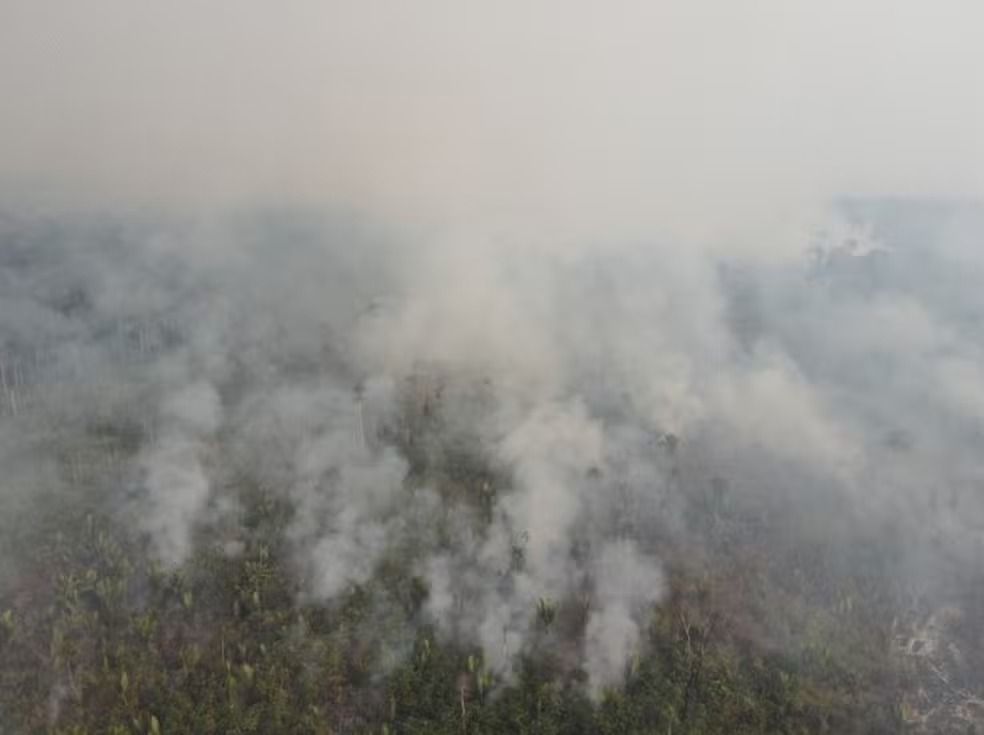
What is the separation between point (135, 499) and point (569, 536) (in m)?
75.7

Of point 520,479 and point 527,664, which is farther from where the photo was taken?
point 520,479

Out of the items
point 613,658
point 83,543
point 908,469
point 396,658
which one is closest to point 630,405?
point 908,469

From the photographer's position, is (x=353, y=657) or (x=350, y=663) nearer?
(x=350, y=663)

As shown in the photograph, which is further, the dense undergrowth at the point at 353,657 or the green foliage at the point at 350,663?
the dense undergrowth at the point at 353,657

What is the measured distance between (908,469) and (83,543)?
168065 mm

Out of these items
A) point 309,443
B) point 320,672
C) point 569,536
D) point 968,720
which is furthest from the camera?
point 309,443

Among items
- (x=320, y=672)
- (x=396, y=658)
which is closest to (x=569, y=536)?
(x=396, y=658)

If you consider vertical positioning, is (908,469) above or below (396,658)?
below

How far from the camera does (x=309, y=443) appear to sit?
543ft

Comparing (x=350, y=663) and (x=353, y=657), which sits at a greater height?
(x=353, y=657)

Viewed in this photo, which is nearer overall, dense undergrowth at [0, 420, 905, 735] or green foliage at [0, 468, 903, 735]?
green foliage at [0, 468, 903, 735]

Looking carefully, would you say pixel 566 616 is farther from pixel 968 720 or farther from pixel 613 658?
pixel 968 720

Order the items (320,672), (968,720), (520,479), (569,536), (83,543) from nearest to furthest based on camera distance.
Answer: (320,672), (968,720), (83,543), (569,536), (520,479)

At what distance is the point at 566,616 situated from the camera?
12050cm
